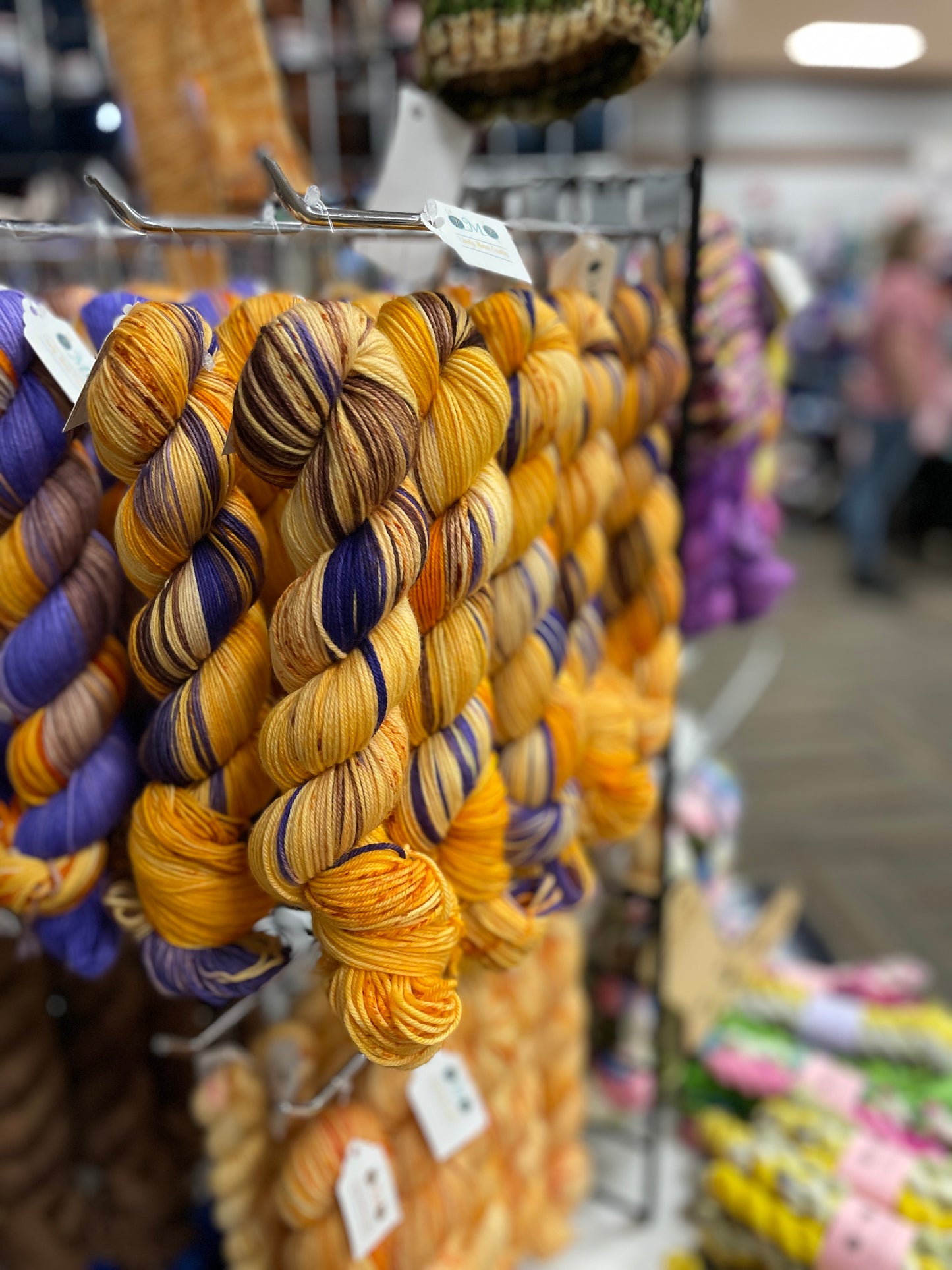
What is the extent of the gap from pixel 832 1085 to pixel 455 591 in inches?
37.7

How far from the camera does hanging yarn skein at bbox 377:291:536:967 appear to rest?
1.46 feet

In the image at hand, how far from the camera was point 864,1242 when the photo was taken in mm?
849

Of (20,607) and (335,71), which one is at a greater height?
(335,71)

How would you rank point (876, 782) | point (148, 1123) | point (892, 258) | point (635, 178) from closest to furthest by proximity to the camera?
1. point (635, 178)
2. point (148, 1123)
3. point (876, 782)
4. point (892, 258)

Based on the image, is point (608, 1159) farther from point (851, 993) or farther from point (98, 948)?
point (98, 948)

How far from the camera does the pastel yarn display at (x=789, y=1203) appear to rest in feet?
2.80

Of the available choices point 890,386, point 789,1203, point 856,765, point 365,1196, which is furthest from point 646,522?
point 890,386

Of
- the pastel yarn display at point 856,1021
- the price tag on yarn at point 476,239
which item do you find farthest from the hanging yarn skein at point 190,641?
the pastel yarn display at point 856,1021

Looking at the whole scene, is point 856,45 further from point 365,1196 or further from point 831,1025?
point 365,1196

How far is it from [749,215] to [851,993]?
5.21 meters

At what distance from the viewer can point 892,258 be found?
126 inches

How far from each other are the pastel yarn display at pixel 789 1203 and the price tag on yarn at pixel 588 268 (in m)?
0.83

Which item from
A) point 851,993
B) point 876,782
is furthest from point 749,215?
point 851,993

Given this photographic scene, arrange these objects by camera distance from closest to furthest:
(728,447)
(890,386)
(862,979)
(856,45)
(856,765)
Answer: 1. (728,447)
2. (862,979)
3. (856,765)
4. (890,386)
5. (856,45)
